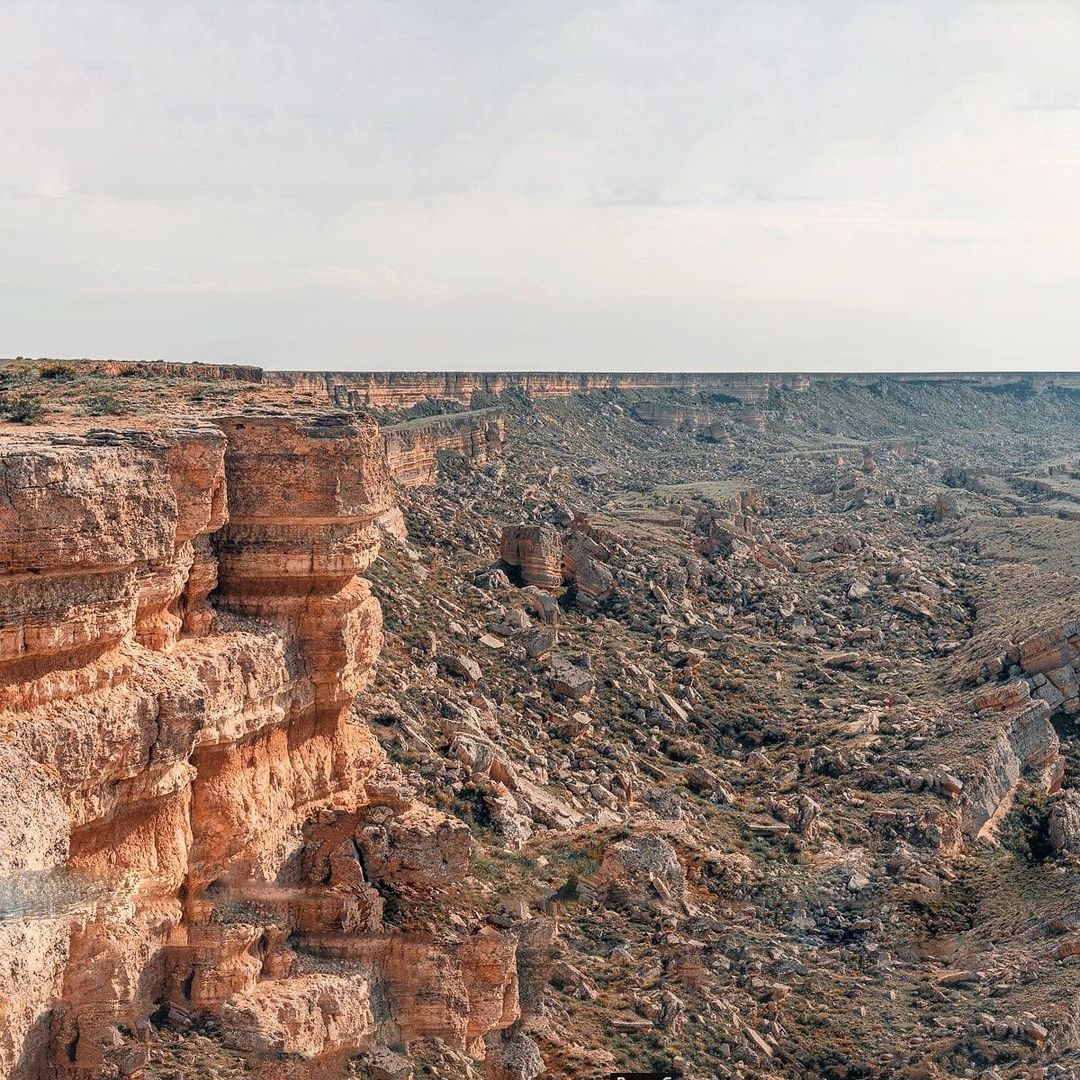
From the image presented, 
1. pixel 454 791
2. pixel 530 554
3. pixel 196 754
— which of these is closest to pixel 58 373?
pixel 196 754

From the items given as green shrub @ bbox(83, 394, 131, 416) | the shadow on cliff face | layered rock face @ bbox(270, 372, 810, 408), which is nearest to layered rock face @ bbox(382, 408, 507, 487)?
layered rock face @ bbox(270, 372, 810, 408)

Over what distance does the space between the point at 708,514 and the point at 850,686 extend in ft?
54.0

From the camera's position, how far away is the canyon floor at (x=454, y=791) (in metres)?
10.5

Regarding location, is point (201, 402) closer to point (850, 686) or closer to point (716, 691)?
point (716, 691)

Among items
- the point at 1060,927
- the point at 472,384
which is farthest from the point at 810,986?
the point at 472,384

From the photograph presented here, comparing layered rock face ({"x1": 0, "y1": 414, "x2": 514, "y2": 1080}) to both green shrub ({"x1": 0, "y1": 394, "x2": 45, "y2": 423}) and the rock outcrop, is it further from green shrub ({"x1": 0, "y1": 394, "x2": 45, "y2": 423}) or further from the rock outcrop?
the rock outcrop

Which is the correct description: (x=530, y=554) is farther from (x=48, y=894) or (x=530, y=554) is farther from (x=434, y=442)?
(x=48, y=894)

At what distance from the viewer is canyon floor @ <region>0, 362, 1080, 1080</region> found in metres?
10.5

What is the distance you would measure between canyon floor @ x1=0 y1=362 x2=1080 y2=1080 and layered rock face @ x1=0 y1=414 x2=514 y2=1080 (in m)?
0.03

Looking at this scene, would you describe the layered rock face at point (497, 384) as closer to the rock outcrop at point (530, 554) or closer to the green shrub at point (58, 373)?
the rock outcrop at point (530, 554)

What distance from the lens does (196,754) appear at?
40.0ft

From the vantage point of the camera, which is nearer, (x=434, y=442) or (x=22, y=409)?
(x=22, y=409)

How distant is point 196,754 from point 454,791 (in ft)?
24.3

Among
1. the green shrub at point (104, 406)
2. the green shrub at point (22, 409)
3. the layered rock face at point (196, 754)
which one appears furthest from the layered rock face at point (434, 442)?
the layered rock face at point (196, 754)
